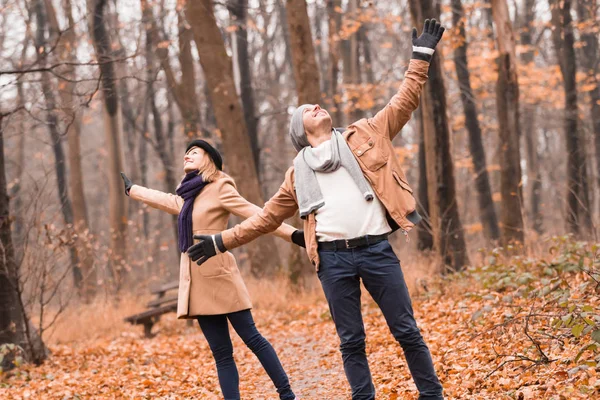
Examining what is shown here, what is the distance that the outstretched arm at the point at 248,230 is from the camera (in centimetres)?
492

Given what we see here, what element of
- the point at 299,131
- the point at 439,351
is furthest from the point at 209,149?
the point at 439,351

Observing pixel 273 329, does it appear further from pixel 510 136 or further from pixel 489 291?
pixel 510 136

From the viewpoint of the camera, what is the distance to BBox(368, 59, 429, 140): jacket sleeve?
4.59m

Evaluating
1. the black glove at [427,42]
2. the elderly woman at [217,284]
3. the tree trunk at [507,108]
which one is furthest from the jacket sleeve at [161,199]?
the tree trunk at [507,108]

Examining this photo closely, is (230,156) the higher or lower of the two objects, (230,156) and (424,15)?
the lower

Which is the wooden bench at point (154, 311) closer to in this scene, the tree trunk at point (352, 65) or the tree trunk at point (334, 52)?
the tree trunk at point (334, 52)

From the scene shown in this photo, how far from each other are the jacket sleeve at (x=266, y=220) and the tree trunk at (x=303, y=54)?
7.65 meters

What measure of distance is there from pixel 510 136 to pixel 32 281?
8263 millimetres

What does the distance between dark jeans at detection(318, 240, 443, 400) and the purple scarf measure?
51.5 inches

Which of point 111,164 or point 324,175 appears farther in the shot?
point 111,164

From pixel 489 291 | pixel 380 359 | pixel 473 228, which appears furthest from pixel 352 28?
pixel 380 359

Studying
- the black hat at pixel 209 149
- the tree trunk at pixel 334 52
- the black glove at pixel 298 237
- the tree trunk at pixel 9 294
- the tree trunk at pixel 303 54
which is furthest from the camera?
the tree trunk at pixel 334 52

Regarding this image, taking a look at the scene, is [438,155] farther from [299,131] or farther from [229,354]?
[299,131]

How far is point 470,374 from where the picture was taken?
18.5 feet
